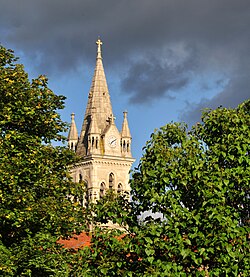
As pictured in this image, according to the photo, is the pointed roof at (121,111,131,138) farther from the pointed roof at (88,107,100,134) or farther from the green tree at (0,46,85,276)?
the green tree at (0,46,85,276)

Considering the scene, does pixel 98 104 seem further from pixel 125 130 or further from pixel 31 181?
pixel 31 181

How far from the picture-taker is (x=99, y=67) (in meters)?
109

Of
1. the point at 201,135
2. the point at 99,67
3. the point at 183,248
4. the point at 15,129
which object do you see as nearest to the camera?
the point at 183,248

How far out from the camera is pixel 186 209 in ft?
64.3

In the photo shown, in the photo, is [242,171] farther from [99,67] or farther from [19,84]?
[99,67]

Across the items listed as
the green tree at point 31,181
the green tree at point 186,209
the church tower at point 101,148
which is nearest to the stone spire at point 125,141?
the church tower at point 101,148

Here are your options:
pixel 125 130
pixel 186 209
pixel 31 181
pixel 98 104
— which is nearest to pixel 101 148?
pixel 125 130

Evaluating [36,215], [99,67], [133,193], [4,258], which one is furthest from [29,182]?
[99,67]

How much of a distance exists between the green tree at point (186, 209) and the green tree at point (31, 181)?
3.18 metres

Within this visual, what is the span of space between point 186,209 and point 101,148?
84.1 m

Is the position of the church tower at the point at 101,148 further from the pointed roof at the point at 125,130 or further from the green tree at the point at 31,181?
the green tree at the point at 31,181

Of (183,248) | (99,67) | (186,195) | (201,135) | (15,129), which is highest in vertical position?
(99,67)

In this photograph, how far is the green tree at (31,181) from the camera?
80.8 ft

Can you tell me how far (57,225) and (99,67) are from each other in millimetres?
83693
